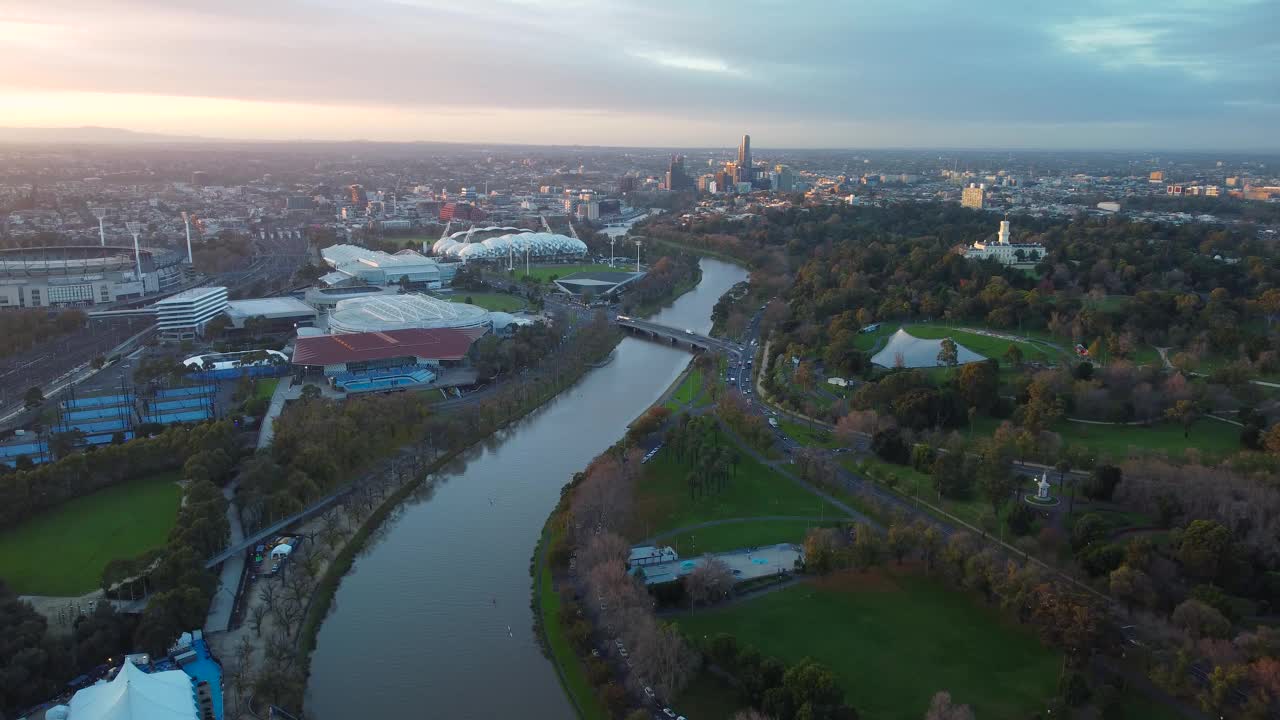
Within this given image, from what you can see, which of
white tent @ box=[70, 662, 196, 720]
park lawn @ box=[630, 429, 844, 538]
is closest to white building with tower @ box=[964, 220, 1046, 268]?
park lawn @ box=[630, 429, 844, 538]

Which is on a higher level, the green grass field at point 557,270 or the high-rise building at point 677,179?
the high-rise building at point 677,179

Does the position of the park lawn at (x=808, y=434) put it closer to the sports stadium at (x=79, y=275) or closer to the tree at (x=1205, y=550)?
the tree at (x=1205, y=550)

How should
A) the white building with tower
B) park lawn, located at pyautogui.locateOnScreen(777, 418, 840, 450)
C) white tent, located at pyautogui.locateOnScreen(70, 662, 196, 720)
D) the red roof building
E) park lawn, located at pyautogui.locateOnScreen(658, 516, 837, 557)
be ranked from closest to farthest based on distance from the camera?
white tent, located at pyautogui.locateOnScreen(70, 662, 196, 720)
park lawn, located at pyautogui.locateOnScreen(658, 516, 837, 557)
park lawn, located at pyautogui.locateOnScreen(777, 418, 840, 450)
the red roof building
the white building with tower

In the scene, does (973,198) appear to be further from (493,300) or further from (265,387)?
(265,387)

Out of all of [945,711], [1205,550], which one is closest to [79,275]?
[945,711]

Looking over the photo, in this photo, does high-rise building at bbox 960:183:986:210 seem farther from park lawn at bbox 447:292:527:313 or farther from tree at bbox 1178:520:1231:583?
tree at bbox 1178:520:1231:583

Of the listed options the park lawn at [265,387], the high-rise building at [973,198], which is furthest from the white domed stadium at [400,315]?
the high-rise building at [973,198]

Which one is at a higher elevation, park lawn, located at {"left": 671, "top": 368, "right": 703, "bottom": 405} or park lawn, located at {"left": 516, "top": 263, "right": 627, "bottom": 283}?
park lawn, located at {"left": 516, "top": 263, "right": 627, "bottom": 283}
